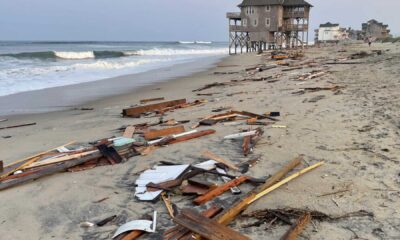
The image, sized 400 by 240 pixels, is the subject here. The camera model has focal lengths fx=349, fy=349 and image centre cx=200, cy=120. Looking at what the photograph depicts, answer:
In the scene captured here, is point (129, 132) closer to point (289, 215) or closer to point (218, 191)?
point (218, 191)

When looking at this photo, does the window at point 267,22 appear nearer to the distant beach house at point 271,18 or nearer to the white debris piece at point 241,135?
the distant beach house at point 271,18

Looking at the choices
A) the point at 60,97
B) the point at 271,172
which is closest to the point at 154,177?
the point at 271,172

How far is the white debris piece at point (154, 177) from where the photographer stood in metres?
4.30

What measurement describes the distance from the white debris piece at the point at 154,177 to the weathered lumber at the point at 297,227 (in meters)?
1.67

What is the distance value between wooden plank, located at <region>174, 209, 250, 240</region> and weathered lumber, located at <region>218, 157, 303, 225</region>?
0.24 m

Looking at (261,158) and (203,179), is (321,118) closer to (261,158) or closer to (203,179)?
(261,158)

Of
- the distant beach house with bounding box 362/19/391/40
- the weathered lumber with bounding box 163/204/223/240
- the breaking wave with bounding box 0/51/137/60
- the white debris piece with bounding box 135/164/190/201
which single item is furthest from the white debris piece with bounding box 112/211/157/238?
the distant beach house with bounding box 362/19/391/40

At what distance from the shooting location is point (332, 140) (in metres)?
6.05

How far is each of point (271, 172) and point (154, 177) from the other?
1.64 m

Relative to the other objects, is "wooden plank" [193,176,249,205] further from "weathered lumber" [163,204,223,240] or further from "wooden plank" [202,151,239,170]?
"wooden plank" [202,151,239,170]

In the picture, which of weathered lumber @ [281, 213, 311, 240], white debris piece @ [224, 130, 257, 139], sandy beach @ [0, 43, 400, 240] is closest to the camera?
weathered lumber @ [281, 213, 311, 240]

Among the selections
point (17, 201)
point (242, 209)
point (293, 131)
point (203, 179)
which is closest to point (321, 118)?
point (293, 131)

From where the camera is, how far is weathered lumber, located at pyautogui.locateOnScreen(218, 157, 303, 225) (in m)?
3.56

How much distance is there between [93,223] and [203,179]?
5.08 ft
